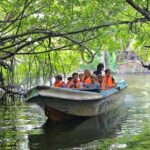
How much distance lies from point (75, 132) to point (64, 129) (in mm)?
703

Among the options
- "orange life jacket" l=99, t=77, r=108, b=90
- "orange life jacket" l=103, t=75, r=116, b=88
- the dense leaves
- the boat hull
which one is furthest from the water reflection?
"orange life jacket" l=103, t=75, r=116, b=88

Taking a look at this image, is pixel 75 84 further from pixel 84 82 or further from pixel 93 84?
pixel 93 84

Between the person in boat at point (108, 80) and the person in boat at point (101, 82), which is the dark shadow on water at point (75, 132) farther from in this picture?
the person in boat at point (108, 80)

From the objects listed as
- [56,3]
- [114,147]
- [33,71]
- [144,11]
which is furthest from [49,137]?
[33,71]

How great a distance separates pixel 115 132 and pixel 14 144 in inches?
117

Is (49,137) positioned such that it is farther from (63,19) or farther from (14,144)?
(63,19)

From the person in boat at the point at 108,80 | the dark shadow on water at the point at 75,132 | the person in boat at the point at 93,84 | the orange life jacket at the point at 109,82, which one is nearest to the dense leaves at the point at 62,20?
the person in boat at the point at 93,84

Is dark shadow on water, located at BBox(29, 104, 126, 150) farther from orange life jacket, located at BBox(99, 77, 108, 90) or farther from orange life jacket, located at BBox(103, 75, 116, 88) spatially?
orange life jacket, located at BBox(103, 75, 116, 88)

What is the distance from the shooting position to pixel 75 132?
13.3 m

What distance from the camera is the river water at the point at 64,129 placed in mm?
11383

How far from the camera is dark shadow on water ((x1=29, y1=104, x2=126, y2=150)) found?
11.5m

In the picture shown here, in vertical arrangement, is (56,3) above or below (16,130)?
above

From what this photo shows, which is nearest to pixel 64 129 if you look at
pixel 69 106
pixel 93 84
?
pixel 69 106

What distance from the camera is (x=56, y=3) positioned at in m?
13.7
